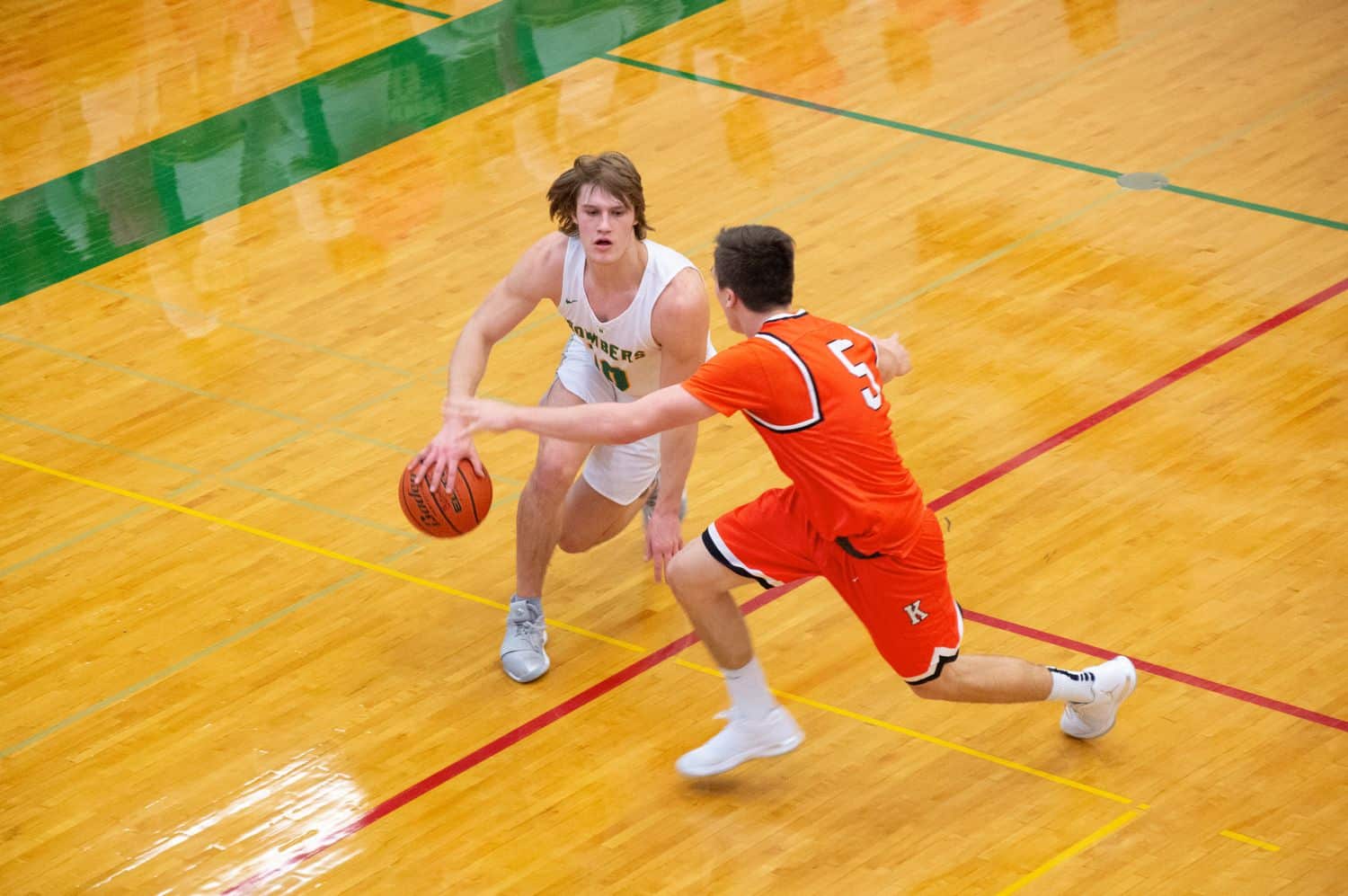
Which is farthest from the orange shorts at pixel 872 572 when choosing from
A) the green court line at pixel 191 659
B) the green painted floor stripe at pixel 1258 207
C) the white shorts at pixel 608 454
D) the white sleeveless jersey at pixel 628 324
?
the green painted floor stripe at pixel 1258 207

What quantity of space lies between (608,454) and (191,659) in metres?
1.49

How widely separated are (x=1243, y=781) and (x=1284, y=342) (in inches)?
112

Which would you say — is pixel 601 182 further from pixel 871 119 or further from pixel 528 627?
pixel 871 119

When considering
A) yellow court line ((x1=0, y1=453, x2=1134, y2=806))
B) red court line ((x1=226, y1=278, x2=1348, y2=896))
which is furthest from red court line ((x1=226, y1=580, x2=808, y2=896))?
yellow court line ((x1=0, y1=453, x2=1134, y2=806))

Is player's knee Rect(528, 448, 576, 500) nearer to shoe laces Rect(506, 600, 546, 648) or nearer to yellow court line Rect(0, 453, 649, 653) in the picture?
shoe laces Rect(506, 600, 546, 648)

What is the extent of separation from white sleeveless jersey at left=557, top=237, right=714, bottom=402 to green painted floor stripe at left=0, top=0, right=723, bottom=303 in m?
3.96

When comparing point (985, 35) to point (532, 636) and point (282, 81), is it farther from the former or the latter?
point (532, 636)

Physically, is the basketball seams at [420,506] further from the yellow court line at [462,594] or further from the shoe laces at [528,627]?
the yellow court line at [462,594]

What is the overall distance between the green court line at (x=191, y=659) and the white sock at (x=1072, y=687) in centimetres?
248

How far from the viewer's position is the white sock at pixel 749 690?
5363 millimetres

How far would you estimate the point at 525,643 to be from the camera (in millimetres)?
6043

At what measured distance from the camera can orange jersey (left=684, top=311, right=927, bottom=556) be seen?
16.0 ft

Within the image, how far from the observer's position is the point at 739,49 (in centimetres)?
1109


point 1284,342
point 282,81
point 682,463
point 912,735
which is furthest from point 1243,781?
point 282,81
